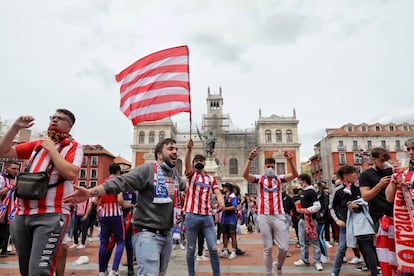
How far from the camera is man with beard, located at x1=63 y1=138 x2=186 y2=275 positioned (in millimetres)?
2643

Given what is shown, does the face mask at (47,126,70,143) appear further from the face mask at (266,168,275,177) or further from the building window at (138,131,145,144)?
the building window at (138,131,145,144)

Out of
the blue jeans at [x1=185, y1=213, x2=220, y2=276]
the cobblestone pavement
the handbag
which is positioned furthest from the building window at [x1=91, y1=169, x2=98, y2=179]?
the handbag

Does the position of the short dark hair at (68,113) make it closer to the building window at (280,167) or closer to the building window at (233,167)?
the building window at (280,167)

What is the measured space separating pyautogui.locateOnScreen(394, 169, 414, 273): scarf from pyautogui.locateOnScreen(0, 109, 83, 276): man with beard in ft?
9.91

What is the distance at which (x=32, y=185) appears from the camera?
2307mm

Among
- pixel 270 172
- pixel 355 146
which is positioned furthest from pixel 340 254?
pixel 355 146

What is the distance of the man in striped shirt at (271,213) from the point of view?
4.39 meters

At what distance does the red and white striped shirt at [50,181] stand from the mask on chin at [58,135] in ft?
0.14

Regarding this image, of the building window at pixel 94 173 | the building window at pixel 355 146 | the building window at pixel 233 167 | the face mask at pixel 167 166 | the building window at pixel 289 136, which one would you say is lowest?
the face mask at pixel 167 166

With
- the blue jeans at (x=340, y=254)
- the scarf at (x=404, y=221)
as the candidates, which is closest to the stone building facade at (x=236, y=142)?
the blue jeans at (x=340, y=254)

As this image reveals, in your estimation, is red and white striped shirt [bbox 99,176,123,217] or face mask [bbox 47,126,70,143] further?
red and white striped shirt [bbox 99,176,123,217]

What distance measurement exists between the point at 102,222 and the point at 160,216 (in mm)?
2528

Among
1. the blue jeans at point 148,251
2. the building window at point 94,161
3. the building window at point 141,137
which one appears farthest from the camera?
the building window at point 141,137

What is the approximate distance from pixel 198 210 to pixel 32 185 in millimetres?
2515
